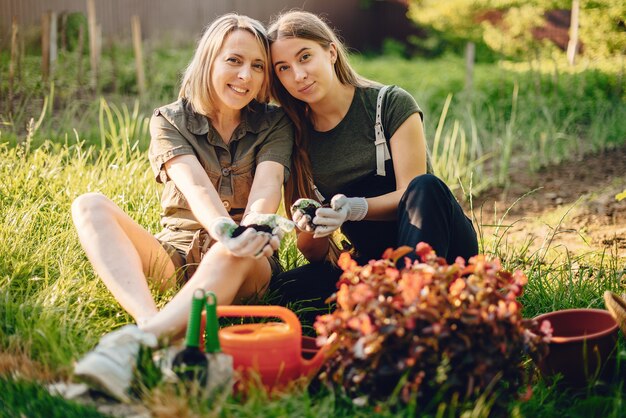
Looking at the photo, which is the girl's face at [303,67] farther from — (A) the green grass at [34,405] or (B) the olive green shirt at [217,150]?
(A) the green grass at [34,405]

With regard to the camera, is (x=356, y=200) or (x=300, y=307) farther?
(x=300, y=307)

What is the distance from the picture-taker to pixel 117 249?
2.19 m

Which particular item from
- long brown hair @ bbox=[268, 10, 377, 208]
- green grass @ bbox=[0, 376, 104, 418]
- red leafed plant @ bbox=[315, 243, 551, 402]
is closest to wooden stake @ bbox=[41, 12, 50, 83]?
long brown hair @ bbox=[268, 10, 377, 208]

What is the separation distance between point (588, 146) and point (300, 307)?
339 cm

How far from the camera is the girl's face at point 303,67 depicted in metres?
2.50

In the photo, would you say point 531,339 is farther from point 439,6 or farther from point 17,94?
point 439,6

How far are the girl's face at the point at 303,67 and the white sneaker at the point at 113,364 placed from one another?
1.10m

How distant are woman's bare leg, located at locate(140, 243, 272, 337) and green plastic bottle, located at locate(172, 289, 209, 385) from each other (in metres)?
0.20

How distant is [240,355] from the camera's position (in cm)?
186

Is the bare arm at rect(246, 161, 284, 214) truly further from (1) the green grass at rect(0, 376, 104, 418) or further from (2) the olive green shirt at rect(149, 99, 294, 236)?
(1) the green grass at rect(0, 376, 104, 418)

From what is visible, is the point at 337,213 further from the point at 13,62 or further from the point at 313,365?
the point at 13,62

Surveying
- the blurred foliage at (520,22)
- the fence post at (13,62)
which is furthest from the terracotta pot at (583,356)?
the blurred foliage at (520,22)

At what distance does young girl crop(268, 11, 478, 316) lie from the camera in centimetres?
251

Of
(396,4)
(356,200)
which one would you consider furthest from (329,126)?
(396,4)
